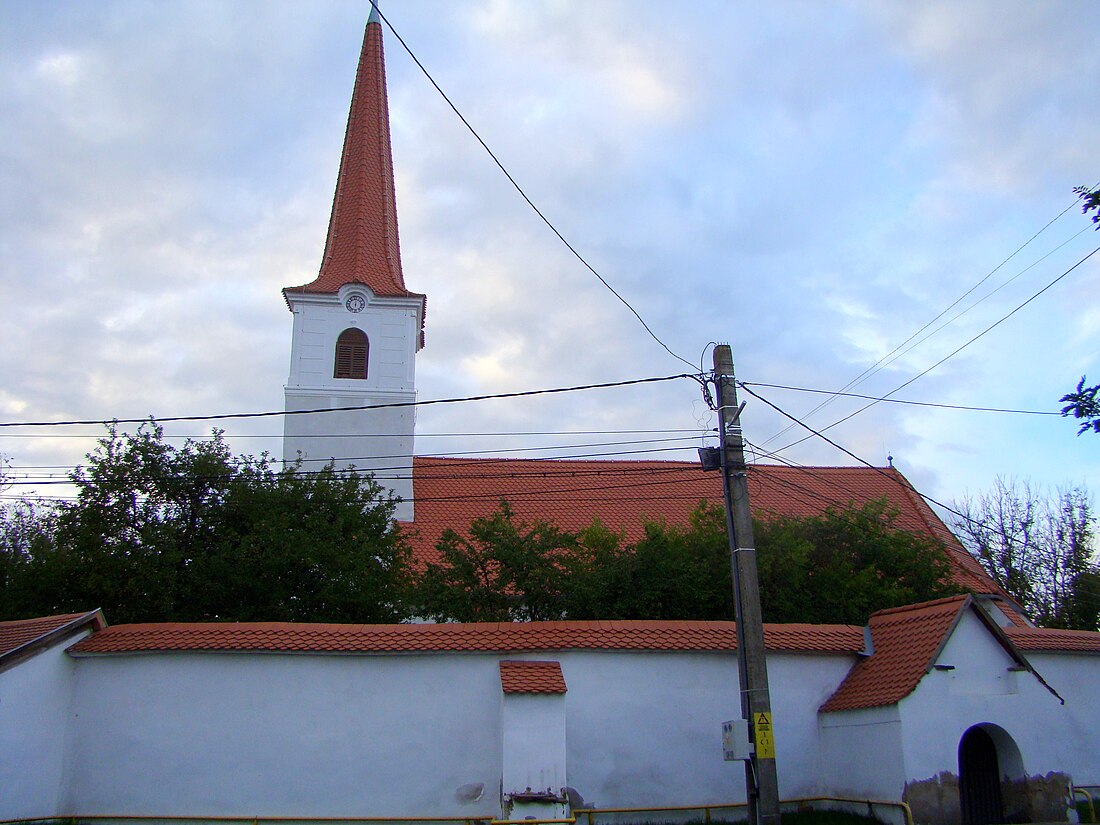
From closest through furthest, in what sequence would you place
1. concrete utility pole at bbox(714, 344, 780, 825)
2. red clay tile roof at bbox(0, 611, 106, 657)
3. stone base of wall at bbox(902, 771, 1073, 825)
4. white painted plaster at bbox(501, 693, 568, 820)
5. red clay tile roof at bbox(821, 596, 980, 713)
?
concrete utility pole at bbox(714, 344, 780, 825) < white painted plaster at bbox(501, 693, 568, 820) < stone base of wall at bbox(902, 771, 1073, 825) < red clay tile roof at bbox(0, 611, 106, 657) < red clay tile roof at bbox(821, 596, 980, 713)

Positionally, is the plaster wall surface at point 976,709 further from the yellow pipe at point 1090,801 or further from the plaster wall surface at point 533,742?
the plaster wall surface at point 533,742

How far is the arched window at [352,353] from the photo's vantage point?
28.9 m

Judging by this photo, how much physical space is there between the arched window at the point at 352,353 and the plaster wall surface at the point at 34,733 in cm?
1553

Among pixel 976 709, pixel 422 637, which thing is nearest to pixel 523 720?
pixel 422 637

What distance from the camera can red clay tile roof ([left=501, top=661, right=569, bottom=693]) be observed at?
532 inches

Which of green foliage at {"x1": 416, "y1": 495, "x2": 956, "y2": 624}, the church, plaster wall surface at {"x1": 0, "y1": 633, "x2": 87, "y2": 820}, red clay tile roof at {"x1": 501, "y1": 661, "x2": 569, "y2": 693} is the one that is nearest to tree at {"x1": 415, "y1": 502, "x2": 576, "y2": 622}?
green foliage at {"x1": 416, "y1": 495, "x2": 956, "y2": 624}

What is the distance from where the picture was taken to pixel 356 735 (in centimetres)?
1409

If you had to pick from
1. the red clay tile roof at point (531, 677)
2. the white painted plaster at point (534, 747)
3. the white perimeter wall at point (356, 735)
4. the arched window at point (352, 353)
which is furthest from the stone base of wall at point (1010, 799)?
the arched window at point (352, 353)

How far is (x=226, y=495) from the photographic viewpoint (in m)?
20.6

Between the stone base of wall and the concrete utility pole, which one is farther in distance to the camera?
the stone base of wall

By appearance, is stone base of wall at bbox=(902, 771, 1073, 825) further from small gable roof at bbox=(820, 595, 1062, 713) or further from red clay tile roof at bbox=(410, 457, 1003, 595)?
red clay tile roof at bbox=(410, 457, 1003, 595)

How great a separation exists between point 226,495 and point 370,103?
1609 cm

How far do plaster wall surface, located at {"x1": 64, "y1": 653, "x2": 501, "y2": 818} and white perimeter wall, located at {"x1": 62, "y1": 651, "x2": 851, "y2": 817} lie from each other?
15 mm

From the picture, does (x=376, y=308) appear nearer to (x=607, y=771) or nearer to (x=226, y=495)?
(x=226, y=495)
